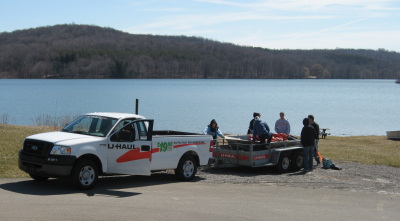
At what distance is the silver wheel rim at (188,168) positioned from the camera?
14.5 m

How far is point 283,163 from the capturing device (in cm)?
1702

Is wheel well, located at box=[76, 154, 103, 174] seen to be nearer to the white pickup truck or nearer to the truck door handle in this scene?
the white pickup truck

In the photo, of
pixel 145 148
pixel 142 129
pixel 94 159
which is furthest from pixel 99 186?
pixel 142 129

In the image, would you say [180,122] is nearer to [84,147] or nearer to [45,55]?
[84,147]

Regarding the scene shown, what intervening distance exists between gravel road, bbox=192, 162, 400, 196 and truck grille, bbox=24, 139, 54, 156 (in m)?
4.89

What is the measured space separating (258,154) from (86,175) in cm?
623

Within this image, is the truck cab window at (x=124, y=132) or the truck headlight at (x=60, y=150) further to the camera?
the truck cab window at (x=124, y=132)

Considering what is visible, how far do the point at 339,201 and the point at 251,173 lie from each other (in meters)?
4.78

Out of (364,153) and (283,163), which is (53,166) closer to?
(283,163)

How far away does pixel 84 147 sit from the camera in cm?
1194

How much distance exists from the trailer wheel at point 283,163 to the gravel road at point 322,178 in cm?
23

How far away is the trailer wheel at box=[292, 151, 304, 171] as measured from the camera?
17.4 metres

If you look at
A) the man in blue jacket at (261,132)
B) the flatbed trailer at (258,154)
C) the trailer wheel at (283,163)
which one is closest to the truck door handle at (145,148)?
the flatbed trailer at (258,154)

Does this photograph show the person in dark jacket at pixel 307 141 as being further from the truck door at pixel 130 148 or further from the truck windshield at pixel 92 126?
the truck windshield at pixel 92 126
